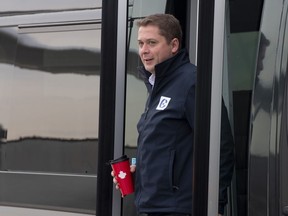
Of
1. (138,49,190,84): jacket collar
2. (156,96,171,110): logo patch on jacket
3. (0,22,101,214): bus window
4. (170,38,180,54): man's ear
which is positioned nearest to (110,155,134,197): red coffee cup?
(156,96,171,110): logo patch on jacket

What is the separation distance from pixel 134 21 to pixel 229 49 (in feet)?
1.73

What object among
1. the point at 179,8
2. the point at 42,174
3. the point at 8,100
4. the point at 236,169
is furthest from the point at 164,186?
the point at 8,100

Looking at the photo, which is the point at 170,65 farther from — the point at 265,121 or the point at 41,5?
the point at 41,5

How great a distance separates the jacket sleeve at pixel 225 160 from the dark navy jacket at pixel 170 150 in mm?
123

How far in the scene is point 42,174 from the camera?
3.44 metres

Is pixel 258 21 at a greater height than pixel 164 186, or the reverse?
pixel 258 21

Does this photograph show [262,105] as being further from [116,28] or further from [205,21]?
[116,28]

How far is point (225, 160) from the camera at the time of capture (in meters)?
2.30

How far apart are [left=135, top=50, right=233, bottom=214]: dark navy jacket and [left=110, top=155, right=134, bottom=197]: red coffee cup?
10 cm

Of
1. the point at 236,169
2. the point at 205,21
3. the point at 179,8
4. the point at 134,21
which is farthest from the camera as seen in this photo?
the point at 179,8

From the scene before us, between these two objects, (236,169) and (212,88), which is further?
(236,169)

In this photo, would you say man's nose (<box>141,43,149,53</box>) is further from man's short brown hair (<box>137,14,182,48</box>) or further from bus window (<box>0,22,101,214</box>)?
bus window (<box>0,22,101,214</box>)

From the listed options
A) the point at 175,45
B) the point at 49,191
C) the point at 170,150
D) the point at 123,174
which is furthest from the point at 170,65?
the point at 49,191

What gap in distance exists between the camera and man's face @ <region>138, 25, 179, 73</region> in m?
2.40
